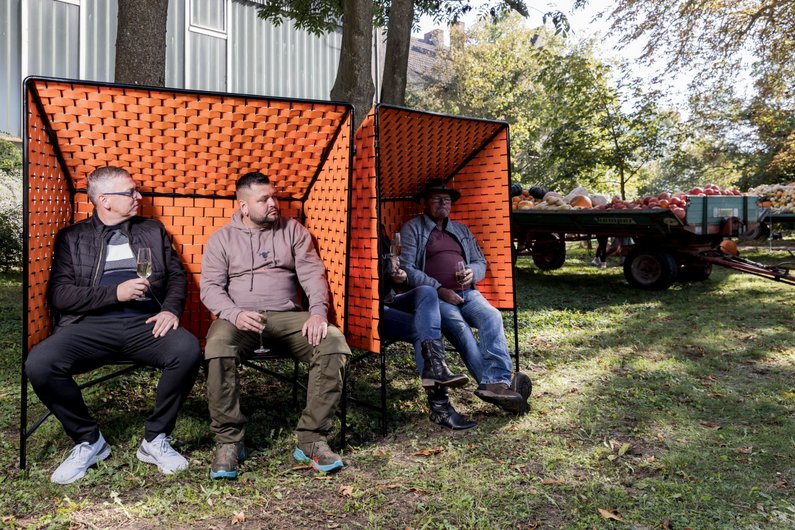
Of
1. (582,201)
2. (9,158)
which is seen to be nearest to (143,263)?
(582,201)

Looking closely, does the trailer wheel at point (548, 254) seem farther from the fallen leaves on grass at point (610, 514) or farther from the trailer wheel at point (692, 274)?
the fallen leaves on grass at point (610, 514)

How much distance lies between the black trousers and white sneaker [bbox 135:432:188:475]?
0.04m

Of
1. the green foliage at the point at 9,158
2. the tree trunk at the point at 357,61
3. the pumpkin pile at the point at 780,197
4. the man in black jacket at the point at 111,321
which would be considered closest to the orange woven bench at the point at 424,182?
the man in black jacket at the point at 111,321

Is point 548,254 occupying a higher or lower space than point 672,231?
lower

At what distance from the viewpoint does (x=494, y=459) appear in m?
3.18

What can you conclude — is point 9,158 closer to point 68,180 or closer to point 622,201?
point 68,180

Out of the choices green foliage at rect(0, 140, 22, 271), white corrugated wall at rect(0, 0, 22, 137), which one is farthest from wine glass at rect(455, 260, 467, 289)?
white corrugated wall at rect(0, 0, 22, 137)

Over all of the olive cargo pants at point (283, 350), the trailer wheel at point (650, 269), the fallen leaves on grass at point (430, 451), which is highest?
the trailer wheel at point (650, 269)

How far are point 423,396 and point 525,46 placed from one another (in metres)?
28.1

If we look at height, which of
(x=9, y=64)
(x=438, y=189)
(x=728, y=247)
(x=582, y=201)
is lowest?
(x=728, y=247)

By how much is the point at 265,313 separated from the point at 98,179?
104cm

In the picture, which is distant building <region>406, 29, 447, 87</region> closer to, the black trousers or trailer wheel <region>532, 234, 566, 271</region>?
trailer wheel <region>532, 234, 566, 271</region>

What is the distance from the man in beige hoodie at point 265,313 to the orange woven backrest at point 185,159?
0.72 ft

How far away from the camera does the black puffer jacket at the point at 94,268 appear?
10.0 feet
